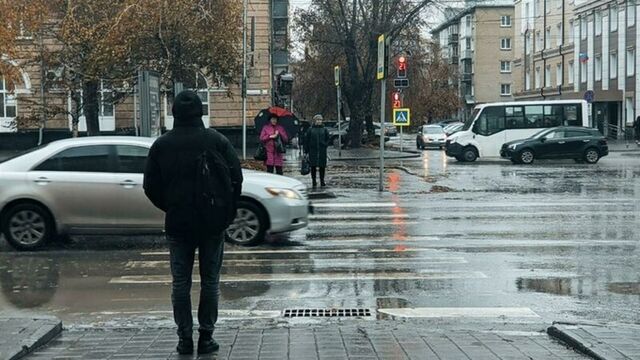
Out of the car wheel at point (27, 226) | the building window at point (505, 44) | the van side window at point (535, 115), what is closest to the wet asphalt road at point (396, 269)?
the car wheel at point (27, 226)

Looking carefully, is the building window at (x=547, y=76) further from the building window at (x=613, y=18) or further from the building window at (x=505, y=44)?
the building window at (x=505, y=44)

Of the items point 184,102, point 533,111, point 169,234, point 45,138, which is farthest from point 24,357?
point 45,138

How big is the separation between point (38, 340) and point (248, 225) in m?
5.43

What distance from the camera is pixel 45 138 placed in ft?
130

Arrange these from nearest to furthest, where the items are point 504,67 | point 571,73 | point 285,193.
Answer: point 285,193
point 571,73
point 504,67

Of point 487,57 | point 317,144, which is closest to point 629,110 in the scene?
point 317,144

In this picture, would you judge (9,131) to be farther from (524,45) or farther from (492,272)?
(524,45)

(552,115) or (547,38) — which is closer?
(552,115)

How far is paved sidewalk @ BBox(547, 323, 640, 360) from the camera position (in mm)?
5457

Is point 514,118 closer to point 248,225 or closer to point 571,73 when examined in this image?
point 248,225

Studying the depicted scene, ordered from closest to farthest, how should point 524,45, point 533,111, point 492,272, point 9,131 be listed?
1. point 492,272
2. point 533,111
3. point 9,131
4. point 524,45

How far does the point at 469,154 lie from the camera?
1331 inches

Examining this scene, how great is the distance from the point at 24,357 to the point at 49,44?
108 feet

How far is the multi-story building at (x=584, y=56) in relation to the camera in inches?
2153
